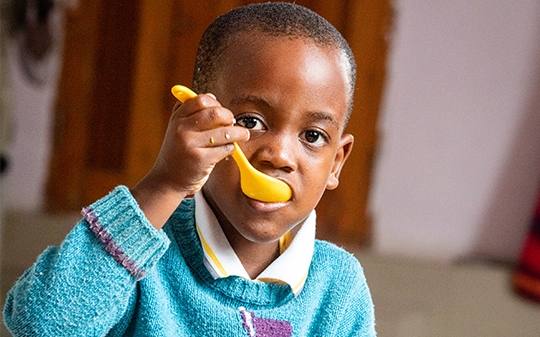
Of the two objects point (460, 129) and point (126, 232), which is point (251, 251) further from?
point (460, 129)

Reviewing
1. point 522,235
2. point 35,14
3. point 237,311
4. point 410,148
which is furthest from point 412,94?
point 237,311

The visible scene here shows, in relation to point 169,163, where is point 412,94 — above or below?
below

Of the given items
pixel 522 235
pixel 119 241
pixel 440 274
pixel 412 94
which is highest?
pixel 119 241

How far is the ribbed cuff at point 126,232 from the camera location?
1.83ft

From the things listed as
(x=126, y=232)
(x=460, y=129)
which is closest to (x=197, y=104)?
Answer: (x=126, y=232)

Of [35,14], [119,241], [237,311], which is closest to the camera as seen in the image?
[119,241]

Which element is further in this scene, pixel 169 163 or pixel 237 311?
pixel 237 311

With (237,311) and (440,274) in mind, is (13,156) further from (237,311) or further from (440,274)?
(237,311)

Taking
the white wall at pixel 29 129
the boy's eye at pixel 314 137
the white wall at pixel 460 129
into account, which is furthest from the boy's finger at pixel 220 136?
the white wall at pixel 29 129

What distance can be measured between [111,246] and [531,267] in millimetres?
1678

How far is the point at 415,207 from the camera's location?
2109 millimetres

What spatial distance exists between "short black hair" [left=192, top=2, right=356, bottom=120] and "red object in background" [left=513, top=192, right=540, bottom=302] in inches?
56.7

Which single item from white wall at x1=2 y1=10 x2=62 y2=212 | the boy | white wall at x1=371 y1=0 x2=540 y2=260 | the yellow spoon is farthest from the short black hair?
white wall at x1=2 y1=10 x2=62 y2=212

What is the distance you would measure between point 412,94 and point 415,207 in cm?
35
